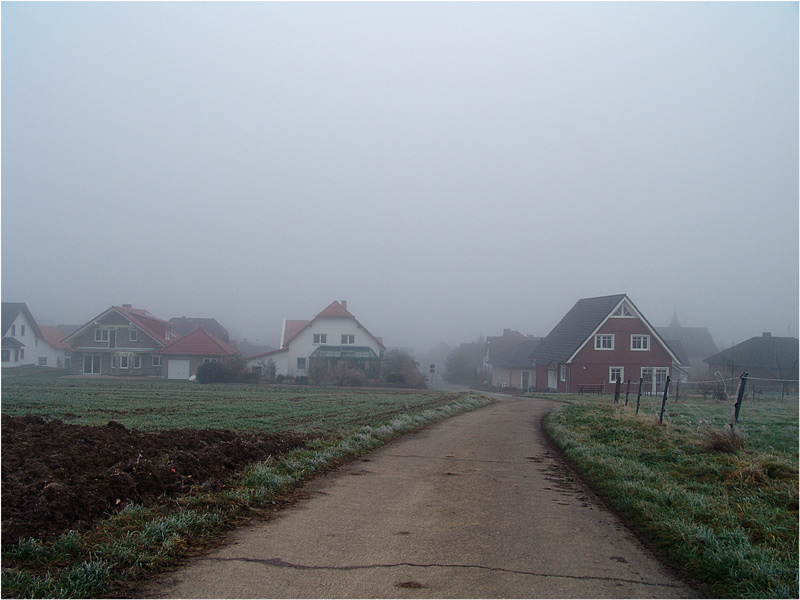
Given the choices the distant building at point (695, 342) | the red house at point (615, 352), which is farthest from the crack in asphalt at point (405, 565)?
the distant building at point (695, 342)

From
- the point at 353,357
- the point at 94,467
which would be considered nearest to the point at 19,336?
the point at 353,357

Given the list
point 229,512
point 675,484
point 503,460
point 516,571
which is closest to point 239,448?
point 229,512

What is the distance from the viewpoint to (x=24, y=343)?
67062 millimetres

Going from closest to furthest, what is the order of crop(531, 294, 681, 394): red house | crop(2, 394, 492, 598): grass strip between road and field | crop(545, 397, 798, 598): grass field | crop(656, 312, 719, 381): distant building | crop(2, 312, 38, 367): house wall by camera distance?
1. crop(2, 394, 492, 598): grass strip between road and field
2. crop(545, 397, 798, 598): grass field
3. crop(531, 294, 681, 394): red house
4. crop(2, 312, 38, 367): house wall
5. crop(656, 312, 719, 381): distant building

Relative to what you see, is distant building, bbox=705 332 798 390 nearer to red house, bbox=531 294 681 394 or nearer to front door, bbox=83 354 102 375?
red house, bbox=531 294 681 394

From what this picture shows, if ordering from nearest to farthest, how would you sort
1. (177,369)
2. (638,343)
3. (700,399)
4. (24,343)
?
(700,399) → (638,343) → (177,369) → (24,343)

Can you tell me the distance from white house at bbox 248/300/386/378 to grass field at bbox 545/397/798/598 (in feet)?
149

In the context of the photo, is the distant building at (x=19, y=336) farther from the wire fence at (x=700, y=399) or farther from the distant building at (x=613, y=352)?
the wire fence at (x=700, y=399)

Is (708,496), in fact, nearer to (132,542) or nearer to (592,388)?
(132,542)

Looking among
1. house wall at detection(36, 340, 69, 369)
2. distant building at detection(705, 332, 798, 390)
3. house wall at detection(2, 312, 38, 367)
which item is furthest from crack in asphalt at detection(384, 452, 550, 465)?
house wall at detection(36, 340, 69, 369)

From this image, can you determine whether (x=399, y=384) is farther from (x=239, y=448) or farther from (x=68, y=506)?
(x=68, y=506)

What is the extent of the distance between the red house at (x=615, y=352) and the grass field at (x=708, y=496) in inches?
1190

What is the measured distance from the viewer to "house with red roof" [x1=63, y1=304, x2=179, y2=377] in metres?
58.3

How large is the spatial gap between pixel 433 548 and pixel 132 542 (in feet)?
8.95
